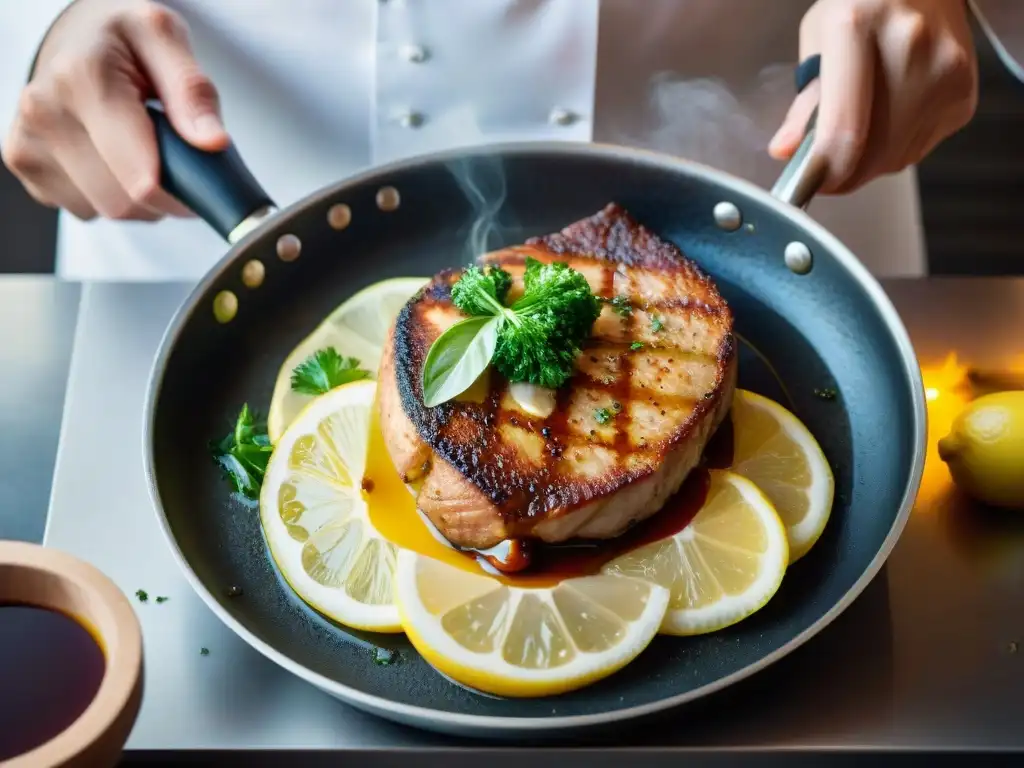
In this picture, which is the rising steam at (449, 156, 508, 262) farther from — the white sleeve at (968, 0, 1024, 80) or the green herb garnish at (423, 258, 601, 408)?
the white sleeve at (968, 0, 1024, 80)

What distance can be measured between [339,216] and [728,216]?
83 centimetres

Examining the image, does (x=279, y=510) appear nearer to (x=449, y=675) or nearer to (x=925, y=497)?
(x=449, y=675)

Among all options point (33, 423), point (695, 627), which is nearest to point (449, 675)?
point (695, 627)

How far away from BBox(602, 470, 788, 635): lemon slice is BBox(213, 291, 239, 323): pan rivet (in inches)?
36.5

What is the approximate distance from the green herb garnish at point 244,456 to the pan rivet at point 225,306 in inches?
9.2

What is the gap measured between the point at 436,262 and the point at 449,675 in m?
1.00

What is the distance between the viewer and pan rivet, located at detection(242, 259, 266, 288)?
2.09m

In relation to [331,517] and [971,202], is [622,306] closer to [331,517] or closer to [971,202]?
[331,517]

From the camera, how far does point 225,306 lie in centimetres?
208

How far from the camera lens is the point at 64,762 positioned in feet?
3.95

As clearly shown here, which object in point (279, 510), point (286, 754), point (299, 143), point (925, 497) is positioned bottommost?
point (286, 754)

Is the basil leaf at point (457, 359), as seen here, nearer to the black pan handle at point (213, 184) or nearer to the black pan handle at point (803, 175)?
the black pan handle at point (213, 184)

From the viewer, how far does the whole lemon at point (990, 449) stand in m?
1.81

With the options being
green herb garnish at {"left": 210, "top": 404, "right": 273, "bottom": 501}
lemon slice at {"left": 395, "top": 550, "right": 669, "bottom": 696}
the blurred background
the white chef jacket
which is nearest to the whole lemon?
lemon slice at {"left": 395, "top": 550, "right": 669, "bottom": 696}
